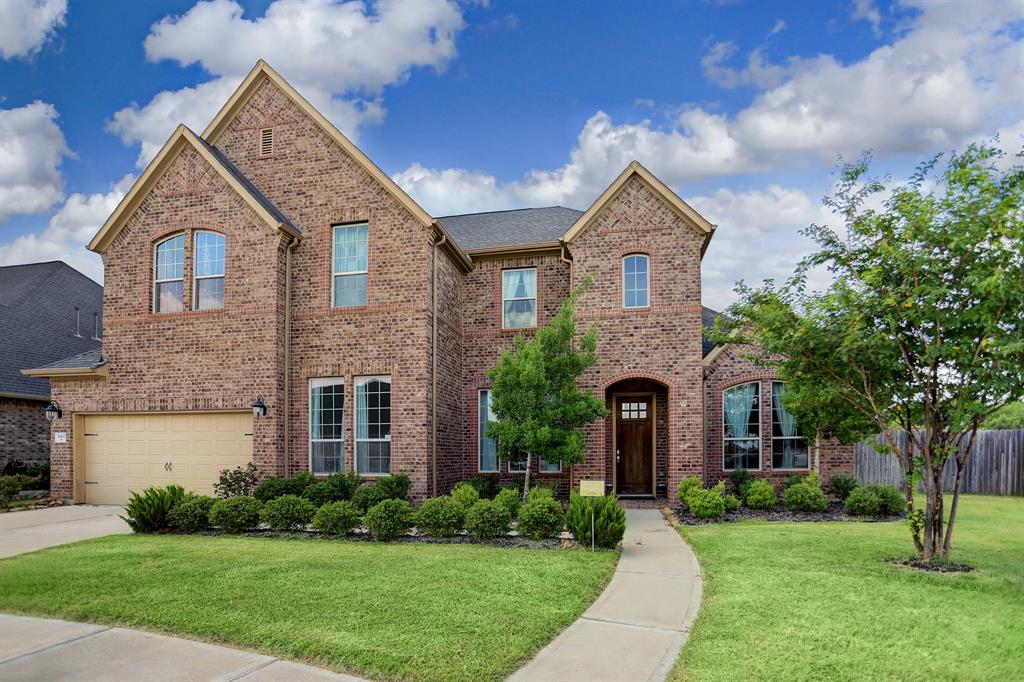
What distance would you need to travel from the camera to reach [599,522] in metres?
10.1

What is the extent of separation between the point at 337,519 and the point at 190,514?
2.68 metres

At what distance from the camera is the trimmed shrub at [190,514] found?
11.7 metres

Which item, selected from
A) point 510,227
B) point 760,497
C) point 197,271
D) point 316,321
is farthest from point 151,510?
point 760,497

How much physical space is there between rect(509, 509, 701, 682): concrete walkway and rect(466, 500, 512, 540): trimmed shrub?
79.1 inches

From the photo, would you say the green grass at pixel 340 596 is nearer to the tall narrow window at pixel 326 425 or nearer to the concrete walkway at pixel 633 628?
the concrete walkway at pixel 633 628

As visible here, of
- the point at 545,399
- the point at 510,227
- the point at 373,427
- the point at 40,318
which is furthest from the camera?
the point at 40,318

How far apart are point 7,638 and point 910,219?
11.0 meters

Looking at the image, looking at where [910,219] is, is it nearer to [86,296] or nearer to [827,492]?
[827,492]

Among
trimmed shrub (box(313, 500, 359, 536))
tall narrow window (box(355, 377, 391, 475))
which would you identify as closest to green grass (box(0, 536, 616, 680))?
trimmed shrub (box(313, 500, 359, 536))

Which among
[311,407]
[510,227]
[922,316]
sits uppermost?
[510,227]

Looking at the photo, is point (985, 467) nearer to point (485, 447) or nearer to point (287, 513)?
point (485, 447)

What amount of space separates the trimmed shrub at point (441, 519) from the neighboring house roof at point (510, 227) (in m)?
7.80

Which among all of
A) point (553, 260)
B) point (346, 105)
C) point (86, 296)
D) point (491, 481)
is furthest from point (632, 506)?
point (86, 296)

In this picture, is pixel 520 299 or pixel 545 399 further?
pixel 520 299
